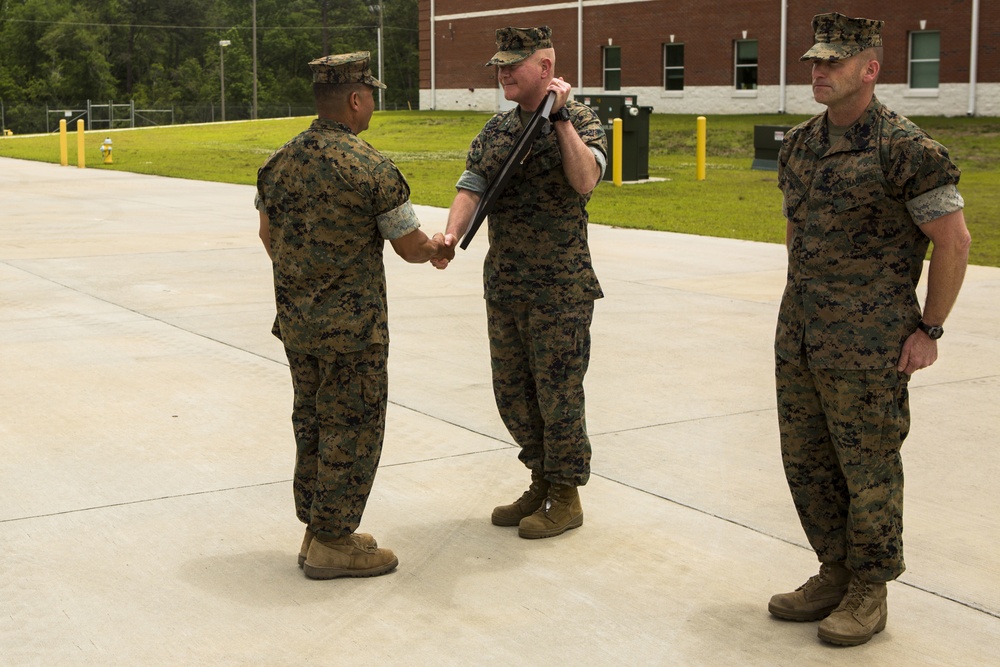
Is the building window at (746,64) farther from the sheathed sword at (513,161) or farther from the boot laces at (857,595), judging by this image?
the boot laces at (857,595)

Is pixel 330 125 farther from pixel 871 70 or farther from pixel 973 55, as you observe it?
pixel 973 55

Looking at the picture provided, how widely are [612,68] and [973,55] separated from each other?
15.9 meters

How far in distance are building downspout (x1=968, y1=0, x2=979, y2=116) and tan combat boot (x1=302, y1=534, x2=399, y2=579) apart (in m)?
36.9

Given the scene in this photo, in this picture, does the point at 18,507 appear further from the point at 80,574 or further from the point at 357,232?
the point at 357,232

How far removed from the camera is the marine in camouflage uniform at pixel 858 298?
159 inches

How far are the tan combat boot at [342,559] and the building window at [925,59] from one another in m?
37.6

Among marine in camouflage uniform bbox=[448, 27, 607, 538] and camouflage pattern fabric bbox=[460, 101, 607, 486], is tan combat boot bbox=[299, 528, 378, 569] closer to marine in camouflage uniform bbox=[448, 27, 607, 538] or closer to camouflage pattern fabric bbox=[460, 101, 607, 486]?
marine in camouflage uniform bbox=[448, 27, 607, 538]

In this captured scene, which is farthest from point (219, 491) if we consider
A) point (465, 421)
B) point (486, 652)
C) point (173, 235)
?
point (173, 235)

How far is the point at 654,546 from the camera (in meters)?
5.14

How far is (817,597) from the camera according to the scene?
4.38 metres

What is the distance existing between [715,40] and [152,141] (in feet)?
66.0

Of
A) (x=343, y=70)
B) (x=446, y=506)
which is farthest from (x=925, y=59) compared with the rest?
(x=343, y=70)

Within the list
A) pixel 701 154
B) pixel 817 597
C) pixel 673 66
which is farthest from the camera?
pixel 673 66

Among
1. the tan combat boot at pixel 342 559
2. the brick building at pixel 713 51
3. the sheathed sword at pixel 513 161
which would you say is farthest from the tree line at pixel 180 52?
the tan combat boot at pixel 342 559
